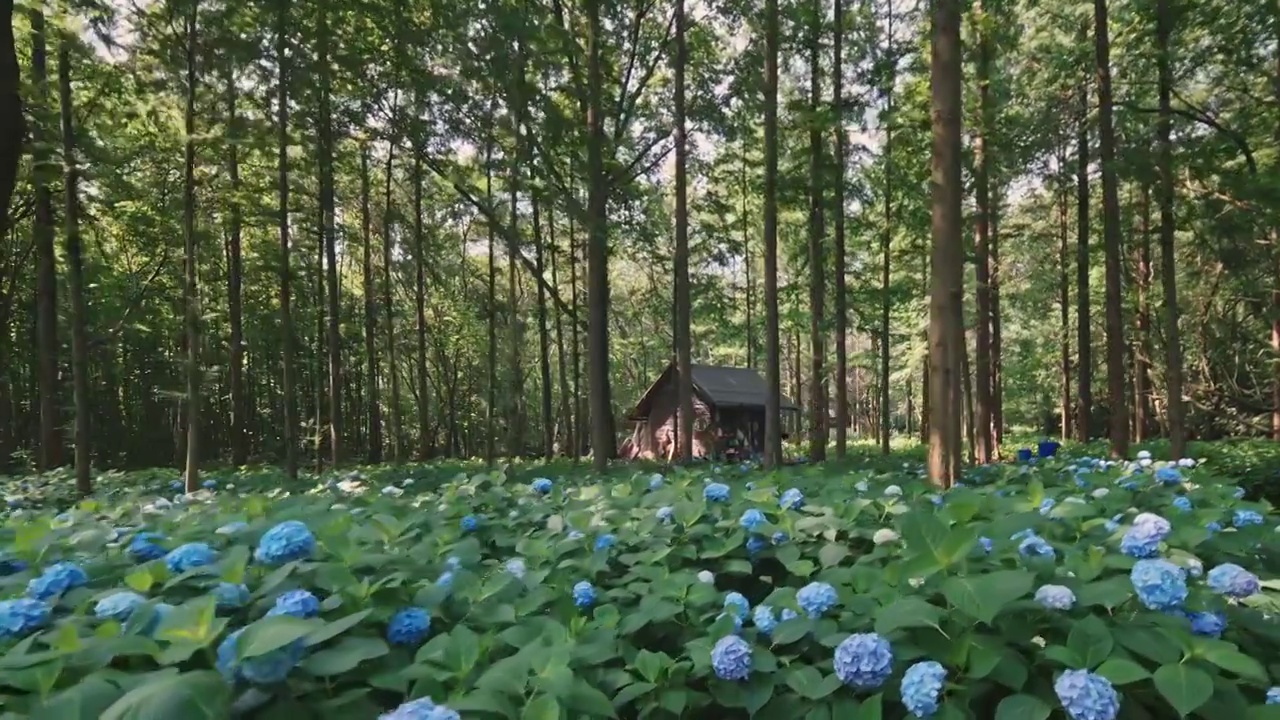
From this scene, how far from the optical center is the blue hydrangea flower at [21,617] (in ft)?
4.79

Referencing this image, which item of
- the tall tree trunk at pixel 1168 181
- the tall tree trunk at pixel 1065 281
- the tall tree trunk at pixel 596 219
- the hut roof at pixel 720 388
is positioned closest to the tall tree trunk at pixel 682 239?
the tall tree trunk at pixel 596 219

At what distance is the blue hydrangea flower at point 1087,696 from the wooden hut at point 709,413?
2517 centimetres

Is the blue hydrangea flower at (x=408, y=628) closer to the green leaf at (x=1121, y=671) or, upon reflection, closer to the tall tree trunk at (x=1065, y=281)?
the green leaf at (x=1121, y=671)

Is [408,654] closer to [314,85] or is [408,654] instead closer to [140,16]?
[140,16]

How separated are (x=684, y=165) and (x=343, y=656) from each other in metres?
11.6

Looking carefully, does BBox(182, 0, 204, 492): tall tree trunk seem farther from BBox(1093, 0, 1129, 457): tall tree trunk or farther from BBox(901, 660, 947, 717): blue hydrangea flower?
BBox(1093, 0, 1129, 457): tall tree trunk

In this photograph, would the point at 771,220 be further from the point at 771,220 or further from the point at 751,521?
the point at 751,521

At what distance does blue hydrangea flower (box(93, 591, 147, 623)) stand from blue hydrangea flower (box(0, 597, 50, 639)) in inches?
3.4

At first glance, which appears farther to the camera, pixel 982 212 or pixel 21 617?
pixel 982 212

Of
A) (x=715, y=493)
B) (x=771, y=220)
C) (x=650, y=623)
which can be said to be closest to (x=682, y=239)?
(x=771, y=220)

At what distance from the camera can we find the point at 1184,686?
1.43 metres

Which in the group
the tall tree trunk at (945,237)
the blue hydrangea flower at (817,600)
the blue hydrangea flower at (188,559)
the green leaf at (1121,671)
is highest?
the tall tree trunk at (945,237)

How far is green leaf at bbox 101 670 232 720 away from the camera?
1.11m

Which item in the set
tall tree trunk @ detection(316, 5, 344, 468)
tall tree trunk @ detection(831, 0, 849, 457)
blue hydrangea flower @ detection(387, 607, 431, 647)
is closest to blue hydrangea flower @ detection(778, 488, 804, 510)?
blue hydrangea flower @ detection(387, 607, 431, 647)
